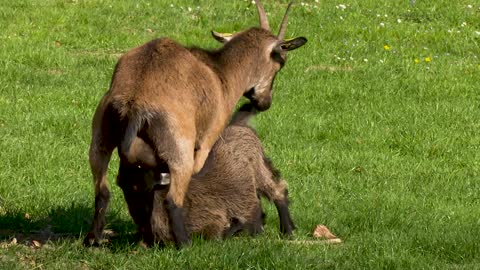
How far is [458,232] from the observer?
7.95 meters

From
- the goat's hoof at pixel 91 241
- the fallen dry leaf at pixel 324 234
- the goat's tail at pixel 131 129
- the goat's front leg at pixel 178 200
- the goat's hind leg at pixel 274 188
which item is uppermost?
the goat's tail at pixel 131 129

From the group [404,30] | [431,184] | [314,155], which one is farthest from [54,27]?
[431,184]

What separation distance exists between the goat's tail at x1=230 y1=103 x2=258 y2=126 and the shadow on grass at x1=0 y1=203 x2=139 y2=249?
3.79 feet

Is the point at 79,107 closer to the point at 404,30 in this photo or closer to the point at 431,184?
the point at 431,184

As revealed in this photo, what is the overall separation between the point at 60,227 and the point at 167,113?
158 centimetres

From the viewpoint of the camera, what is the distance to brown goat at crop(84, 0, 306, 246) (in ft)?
22.7

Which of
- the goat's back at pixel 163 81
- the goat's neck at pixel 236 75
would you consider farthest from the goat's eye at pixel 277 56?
the goat's back at pixel 163 81

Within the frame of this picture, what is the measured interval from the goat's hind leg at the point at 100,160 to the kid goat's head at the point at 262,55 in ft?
4.86

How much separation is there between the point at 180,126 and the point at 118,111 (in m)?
0.40

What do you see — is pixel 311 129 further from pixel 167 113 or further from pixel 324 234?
pixel 167 113

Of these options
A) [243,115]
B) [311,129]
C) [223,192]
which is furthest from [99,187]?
[311,129]

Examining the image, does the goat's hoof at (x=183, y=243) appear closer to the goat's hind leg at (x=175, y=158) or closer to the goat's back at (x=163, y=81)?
the goat's hind leg at (x=175, y=158)

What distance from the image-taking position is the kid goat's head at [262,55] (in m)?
8.24

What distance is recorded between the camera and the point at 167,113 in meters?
6.96
